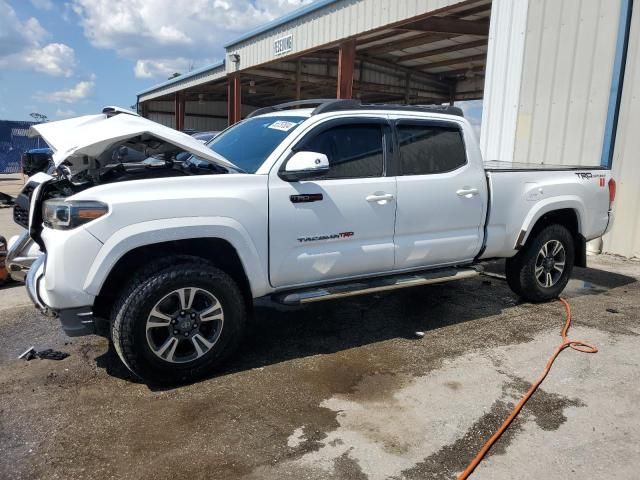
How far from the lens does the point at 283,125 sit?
425cm

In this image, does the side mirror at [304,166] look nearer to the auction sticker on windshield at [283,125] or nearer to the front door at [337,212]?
the front door at [337,212]

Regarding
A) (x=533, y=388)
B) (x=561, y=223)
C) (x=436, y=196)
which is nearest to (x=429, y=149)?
(x=436, y=196)

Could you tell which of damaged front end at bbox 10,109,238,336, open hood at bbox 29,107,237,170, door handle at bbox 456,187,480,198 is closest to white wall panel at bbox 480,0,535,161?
door handle at bbox 456,187,480,198

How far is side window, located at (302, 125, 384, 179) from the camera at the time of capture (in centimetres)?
410

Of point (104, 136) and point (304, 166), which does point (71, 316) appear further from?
point (304, 166)

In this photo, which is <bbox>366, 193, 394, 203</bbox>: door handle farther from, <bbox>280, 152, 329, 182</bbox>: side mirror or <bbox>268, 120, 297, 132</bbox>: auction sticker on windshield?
<bbox>268, 120, 297, 132</bbox>: auction sticker on windshield

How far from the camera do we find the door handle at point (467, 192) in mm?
4686

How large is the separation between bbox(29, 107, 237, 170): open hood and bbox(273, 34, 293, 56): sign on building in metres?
11.9

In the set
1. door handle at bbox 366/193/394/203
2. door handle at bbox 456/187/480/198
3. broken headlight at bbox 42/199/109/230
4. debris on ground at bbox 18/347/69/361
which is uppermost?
door handle at bbox 456/187/480/198

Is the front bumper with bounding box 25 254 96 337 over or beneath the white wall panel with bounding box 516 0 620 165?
beneath

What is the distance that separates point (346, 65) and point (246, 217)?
1070cm

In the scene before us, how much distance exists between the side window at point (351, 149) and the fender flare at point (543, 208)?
179cm

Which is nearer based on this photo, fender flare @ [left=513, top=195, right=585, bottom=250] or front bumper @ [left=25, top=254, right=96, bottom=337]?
front bumper @ [left=25, top=254, right=96, bottom=337]

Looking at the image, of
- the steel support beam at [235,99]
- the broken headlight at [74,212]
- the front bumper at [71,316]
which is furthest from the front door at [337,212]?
the steel support beam at [235,99]
